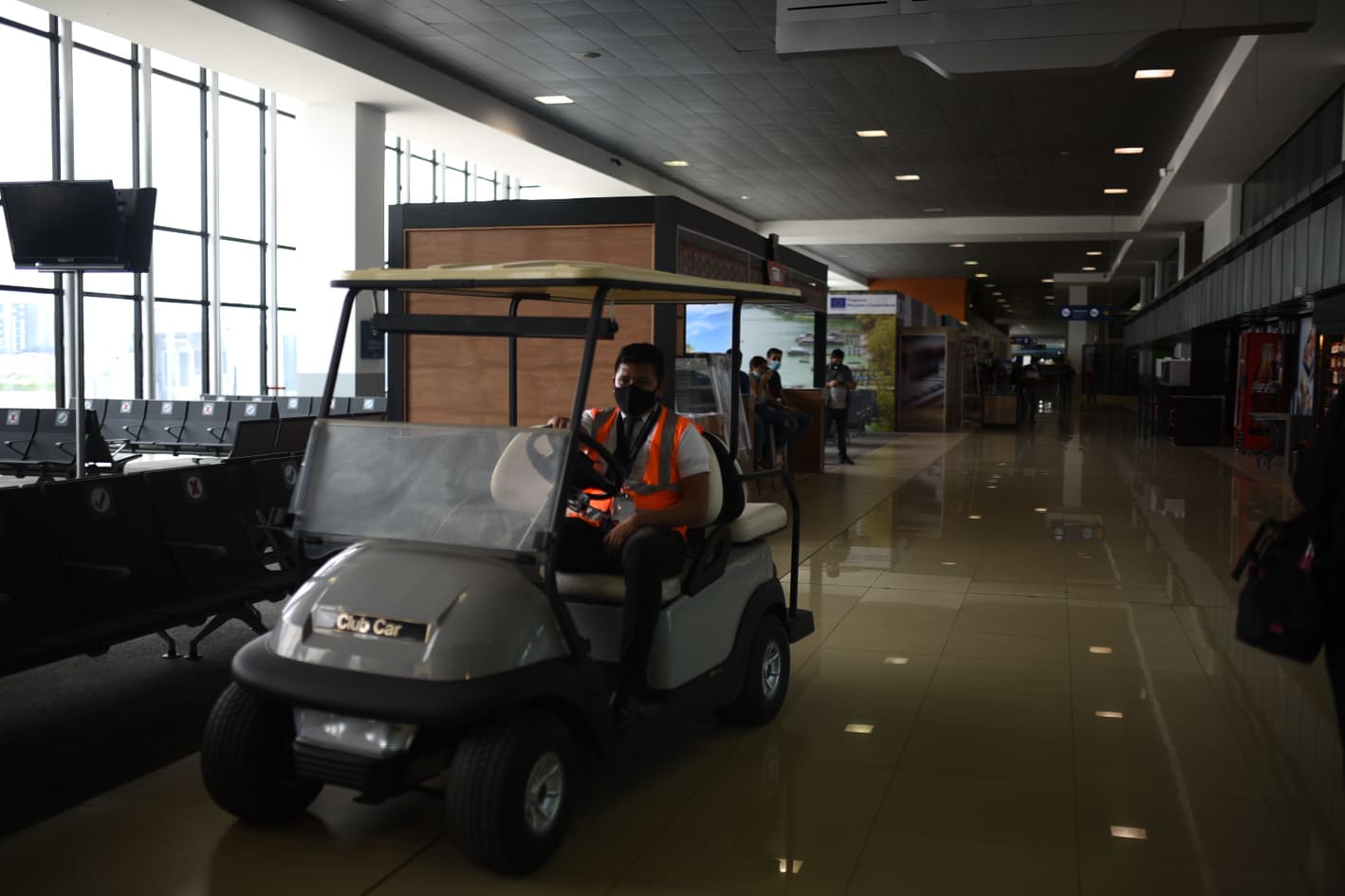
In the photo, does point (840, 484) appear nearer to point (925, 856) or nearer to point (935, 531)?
point (935, 531)

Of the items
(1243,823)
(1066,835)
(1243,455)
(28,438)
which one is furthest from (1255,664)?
(1243,455)

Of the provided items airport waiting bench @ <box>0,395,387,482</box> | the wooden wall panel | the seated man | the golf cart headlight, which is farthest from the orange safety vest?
the wooden wall panel

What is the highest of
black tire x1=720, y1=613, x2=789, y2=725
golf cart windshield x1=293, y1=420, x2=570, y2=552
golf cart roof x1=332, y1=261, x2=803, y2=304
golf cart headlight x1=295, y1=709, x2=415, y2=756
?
golf cart roof x1=332, y1=261, x2=803, y2=304

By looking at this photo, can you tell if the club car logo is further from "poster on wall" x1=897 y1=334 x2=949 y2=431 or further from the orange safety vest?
"poster on wall" x1=897 y1=334 x2=949 y2=431

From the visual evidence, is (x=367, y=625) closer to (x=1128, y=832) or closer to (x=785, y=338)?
(x=1128, y=832)

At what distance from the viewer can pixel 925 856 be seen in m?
3.11

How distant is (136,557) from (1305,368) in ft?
47.2

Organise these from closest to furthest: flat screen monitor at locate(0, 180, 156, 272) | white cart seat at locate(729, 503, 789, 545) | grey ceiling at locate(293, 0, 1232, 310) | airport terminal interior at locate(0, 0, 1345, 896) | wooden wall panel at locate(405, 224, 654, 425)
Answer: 1. airport terminal interior at locate(0, 0, 1345, 896)
2. white cart seat at locate(729, 503, 789, 545)
3. flat screen monitor at locate(0, 180, 156, 272)
4. wooden wall panel at locate(405, 224, 654, 425)
5. grey ceiling at locate(293, 0, 1232, 310)

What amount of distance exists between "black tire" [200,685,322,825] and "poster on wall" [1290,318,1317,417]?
Result: 13052mm

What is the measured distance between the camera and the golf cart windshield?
3160mm

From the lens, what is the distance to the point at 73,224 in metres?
5.64

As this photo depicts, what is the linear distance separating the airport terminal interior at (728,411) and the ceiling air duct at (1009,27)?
→ 0.03m

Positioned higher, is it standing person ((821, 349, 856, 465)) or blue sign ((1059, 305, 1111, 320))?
blue sign ((1059, 305, 1111, 320))

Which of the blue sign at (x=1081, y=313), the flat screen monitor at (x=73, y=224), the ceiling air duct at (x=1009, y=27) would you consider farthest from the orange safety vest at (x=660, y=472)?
the blue sign at (x=1081, y=313)
